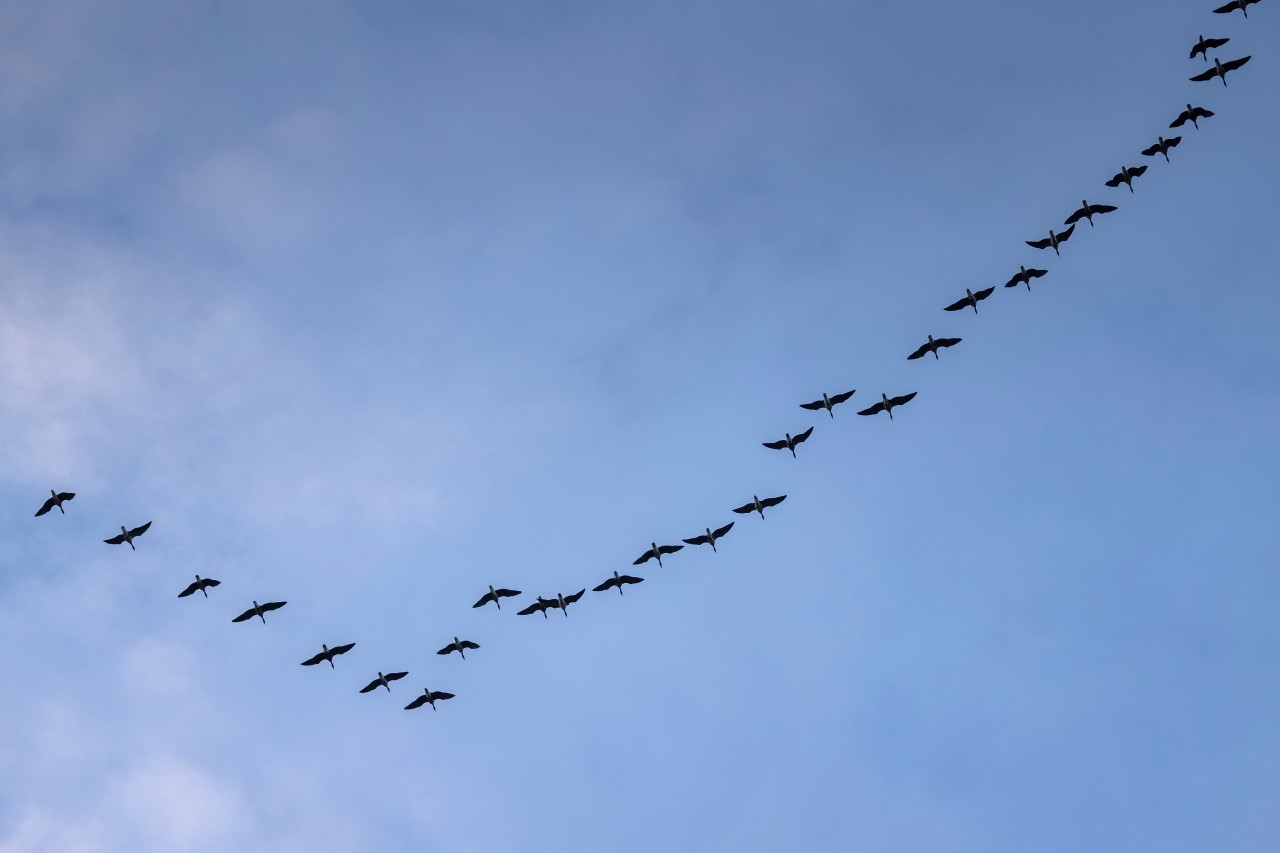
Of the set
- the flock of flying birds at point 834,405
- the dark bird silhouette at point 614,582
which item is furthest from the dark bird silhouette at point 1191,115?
the dark bird silhouette at point 614,582

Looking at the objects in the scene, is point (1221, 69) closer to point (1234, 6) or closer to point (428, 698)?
point (1234, 6)

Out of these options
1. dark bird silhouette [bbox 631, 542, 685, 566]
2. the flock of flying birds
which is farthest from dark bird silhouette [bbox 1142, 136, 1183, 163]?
dark bird silhouette [bbox 631, 542, 685, 566]

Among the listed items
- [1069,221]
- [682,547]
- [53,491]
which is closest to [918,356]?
[1069,221]

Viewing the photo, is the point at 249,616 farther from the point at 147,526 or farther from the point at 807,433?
the point at 807,433

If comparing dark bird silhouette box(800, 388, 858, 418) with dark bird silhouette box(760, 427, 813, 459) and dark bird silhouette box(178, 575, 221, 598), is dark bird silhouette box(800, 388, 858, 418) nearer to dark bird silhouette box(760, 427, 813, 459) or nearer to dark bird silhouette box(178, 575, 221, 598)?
dark bird silhouette box(760, 427, 813, 459)

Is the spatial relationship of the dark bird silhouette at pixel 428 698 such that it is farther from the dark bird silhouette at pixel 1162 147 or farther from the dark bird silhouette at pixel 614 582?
the dark bird silhouette at pixel 1162 147

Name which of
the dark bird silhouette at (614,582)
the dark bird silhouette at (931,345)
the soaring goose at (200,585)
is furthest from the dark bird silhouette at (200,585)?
the dark bird silhouette at (931,345)

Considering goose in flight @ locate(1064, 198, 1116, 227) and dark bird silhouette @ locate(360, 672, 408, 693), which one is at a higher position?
goose in flight @ locate(1064, 198, 1116, 227)

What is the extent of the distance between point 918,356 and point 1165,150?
3558 centimetres

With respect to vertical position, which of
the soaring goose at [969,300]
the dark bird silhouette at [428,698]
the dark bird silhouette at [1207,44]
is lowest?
the dark bird silhouette at [428,698]

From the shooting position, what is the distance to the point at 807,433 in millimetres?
166500

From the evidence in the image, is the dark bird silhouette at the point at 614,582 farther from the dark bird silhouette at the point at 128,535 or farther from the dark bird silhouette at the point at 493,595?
the dark bird silhouette at the point at 128,535

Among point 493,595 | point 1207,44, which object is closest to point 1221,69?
point 1207,44

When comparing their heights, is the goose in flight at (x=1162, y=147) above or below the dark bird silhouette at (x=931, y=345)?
above
